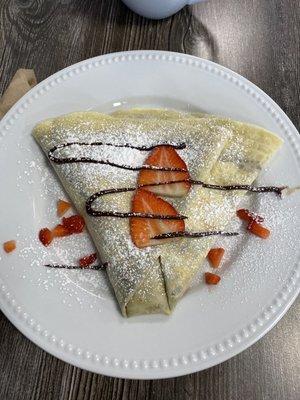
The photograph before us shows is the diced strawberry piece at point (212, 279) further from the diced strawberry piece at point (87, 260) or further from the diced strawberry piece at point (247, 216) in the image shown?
the diced strawberry piece at point (87, 260)

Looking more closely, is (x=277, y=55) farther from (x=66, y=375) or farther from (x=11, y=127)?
(x=66, y=375)

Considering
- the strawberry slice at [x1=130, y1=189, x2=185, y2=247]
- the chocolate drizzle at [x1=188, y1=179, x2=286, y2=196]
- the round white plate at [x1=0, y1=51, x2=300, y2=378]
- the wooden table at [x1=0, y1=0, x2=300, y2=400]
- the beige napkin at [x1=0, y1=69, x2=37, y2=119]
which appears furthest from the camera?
the wooden table at [x1=0, y1=0, x2=300, y2=400]

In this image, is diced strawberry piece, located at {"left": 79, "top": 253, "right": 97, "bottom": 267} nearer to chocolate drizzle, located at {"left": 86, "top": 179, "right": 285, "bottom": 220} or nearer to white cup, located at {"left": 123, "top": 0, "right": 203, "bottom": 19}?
chocolate drizzle, located at {"left": 86, "top": 179, "right": 285, "bottom": 220}

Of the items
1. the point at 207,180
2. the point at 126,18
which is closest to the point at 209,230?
the point at 207,180

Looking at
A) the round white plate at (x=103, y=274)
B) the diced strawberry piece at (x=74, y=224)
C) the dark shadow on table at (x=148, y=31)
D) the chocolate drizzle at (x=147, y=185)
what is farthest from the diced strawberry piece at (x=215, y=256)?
the dark shadow on table at (x=148, y=31)

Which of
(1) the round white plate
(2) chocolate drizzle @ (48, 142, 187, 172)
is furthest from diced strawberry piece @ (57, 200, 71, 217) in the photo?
(2) chocolate drizzle @ (48, 142, 187, 172)
